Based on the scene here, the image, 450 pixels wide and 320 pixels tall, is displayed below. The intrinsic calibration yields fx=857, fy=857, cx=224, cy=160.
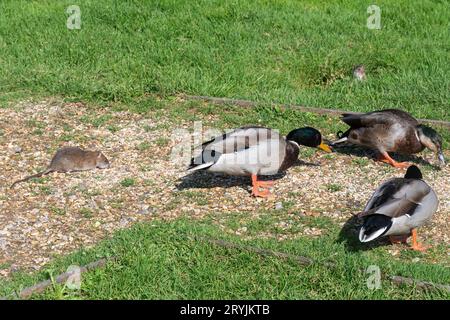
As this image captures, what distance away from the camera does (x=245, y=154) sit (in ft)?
24.6

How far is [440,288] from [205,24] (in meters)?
6.83

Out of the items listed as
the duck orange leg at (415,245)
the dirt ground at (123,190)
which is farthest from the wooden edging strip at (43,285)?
the duck orange leg at (415,245)

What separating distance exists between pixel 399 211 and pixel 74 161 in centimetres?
314

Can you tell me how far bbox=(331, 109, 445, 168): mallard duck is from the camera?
8047mm

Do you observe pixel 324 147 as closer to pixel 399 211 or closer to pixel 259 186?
pixel 259 186

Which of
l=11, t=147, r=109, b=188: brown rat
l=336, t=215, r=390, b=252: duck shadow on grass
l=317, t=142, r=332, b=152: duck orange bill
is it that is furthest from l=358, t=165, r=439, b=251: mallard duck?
l=11, t=147, r=109, b=188: brown rat

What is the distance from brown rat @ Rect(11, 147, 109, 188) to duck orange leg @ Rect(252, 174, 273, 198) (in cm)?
146

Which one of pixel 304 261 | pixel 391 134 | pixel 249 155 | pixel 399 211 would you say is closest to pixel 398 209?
pixel 399 211

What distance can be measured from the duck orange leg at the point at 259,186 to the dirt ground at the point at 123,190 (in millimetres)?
90

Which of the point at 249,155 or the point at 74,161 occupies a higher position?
the point at 249,155

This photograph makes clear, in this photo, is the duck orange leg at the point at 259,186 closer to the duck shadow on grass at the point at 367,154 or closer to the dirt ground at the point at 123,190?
the dirt ground at the point at 123,190

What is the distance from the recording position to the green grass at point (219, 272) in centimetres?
572
